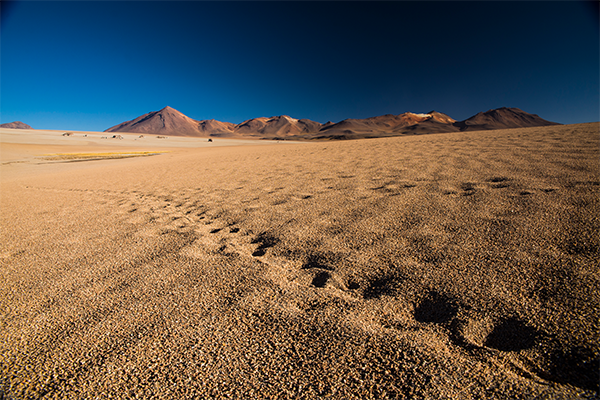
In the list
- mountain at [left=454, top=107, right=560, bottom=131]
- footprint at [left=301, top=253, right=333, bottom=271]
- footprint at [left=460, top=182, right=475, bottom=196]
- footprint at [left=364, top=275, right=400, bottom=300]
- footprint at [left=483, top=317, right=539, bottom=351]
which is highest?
mountain at [left=454, top=107, right=560, bottom=131]

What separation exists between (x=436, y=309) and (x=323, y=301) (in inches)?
21.2

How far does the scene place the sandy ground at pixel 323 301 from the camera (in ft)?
3.14

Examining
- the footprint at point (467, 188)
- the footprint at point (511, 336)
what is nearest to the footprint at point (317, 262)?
the footprint at point (511, 336)

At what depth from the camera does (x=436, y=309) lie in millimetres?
1259

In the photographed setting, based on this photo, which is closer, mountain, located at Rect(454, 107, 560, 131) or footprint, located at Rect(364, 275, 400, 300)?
footprint, located at Rect(364, 275, 400, 300)

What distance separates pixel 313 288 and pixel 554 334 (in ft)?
3.38

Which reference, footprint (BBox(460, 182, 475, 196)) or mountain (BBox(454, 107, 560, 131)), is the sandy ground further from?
mountain (BBox(454, 107, 560, 131))

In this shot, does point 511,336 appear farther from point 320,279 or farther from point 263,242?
point 263,242

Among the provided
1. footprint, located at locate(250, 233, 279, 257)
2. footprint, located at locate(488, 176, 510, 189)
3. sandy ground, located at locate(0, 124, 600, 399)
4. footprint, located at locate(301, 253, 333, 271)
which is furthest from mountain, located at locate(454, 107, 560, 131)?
footprint, located at locate(301, 253, 333, 271)

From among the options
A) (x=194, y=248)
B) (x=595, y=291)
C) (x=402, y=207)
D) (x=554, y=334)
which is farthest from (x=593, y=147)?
(x=194, y=248)

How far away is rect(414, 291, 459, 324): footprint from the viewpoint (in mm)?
1199

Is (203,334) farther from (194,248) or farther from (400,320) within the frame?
(194,248)

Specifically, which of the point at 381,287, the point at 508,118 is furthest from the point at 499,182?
the point at 508,118

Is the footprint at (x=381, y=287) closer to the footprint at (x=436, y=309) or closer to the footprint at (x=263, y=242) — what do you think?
the footprint at (x=436, y=309)
